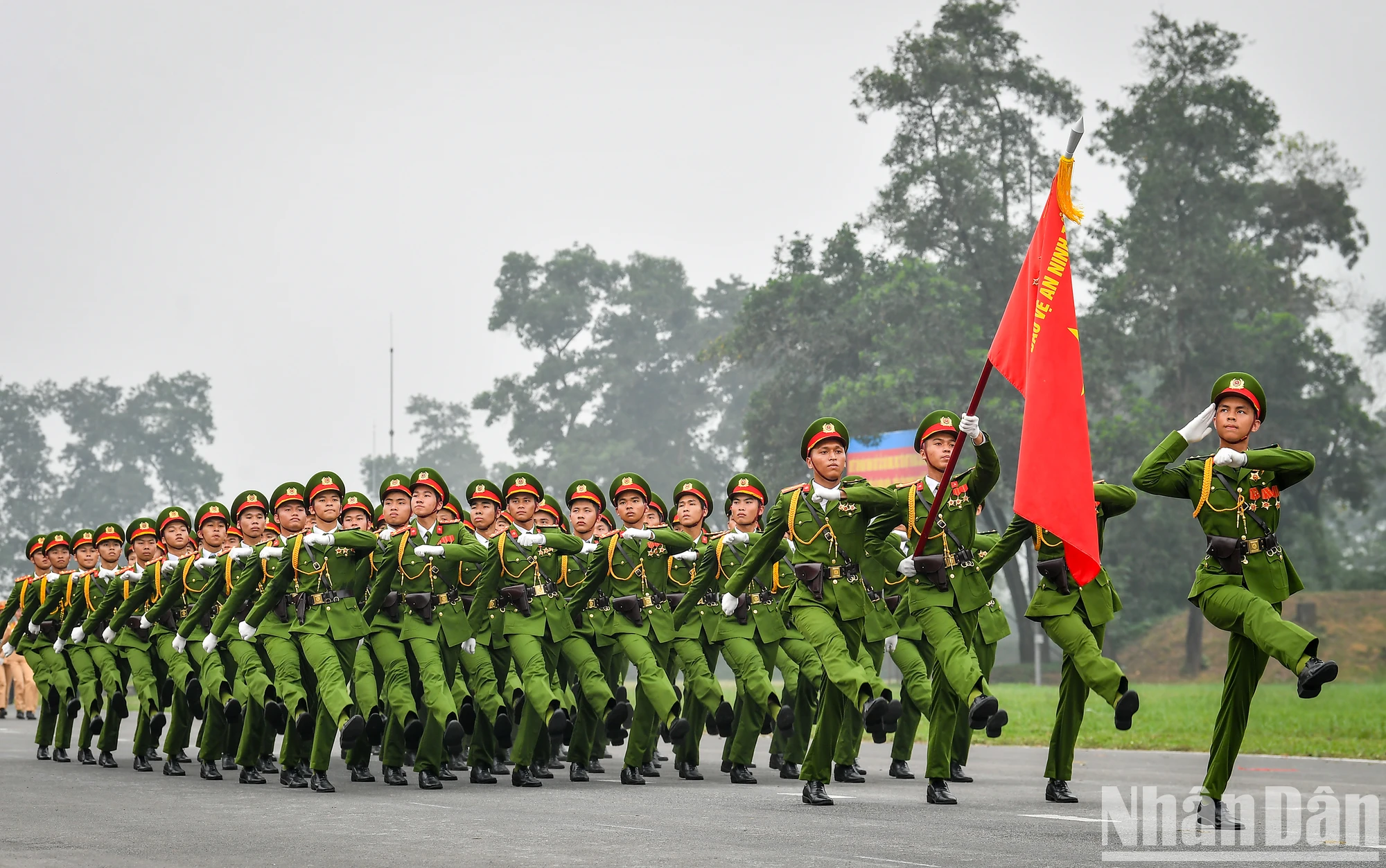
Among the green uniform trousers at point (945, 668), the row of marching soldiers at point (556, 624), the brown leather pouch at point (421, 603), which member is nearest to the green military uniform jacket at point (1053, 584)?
the row of marching soldiers at point (556, 624)

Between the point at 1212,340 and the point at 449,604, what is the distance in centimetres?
3281

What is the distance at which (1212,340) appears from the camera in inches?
1639

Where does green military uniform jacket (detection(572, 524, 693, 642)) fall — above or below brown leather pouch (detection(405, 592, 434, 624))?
above

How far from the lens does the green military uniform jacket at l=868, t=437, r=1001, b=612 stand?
10.1 m

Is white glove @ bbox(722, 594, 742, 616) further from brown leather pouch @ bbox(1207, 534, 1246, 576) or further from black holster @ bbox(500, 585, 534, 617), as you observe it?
brown leather pouch @ bbox(1207, 534, 1246, 576)

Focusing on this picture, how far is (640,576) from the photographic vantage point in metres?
12.8

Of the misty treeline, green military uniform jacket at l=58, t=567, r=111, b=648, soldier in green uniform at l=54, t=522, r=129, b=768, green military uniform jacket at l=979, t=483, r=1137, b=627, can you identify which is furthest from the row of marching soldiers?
the misty treeline

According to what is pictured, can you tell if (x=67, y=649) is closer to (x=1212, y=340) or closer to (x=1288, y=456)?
(x=1288, y=456)

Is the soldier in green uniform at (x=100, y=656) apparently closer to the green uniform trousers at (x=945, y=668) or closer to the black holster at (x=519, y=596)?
the black holster at (x=519, y=596)

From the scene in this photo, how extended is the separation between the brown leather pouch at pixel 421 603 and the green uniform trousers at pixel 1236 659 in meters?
5.64

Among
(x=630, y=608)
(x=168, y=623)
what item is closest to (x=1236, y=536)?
(x=630, y=608)

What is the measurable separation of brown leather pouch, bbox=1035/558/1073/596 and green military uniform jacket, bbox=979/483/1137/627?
0.01 meters

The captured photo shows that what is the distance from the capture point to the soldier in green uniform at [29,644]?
16.1 metres

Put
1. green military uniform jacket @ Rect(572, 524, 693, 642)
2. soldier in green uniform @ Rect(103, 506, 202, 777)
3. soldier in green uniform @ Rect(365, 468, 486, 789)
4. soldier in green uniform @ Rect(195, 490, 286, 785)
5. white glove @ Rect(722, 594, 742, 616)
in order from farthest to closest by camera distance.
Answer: soldier in green uniform @ Rect(103, 506, 202, 777), green military uniform jacket @ Rect(572, 524, 693, 642), soldier in green uniform @ Rect(195, 490, 286, 785), soldier in green uniform @ Rect(365, 468, 486, 789), white glove @ Rect(722, 594, 742, 616)
